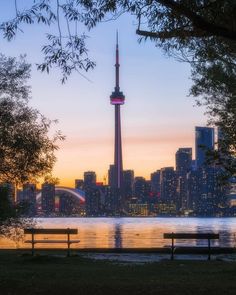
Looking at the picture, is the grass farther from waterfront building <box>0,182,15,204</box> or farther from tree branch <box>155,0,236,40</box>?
tree branch <box>155,0,236,40</box>

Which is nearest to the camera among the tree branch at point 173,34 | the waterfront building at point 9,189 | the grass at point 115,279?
the tree branch at point 173,34

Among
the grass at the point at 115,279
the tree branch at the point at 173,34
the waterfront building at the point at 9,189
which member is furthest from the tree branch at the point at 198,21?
the waterfront building at the point at 9,189

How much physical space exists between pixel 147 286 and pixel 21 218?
1051 cm

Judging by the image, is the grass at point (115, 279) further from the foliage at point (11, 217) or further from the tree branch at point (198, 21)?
the tree branch at point (198, 21)

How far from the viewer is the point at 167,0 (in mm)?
9445

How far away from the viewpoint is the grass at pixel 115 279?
478 inches

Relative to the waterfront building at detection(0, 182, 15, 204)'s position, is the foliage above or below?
below

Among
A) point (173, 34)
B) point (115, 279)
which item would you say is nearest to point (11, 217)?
point (115, 279)

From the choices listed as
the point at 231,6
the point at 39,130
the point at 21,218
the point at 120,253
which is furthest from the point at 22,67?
the point at 231,6

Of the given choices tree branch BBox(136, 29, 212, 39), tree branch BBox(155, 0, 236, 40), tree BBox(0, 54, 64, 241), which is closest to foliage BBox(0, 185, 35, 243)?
tree BBox(0, 54, 64, 241)

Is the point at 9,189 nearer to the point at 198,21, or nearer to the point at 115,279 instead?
the point at 115,279

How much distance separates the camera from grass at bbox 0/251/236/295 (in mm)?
12141

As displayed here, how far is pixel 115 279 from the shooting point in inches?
557

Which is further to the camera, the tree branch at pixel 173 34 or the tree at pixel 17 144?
the tree at pixel 17 144
